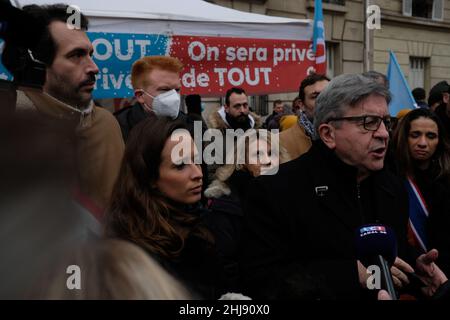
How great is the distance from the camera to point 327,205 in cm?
204

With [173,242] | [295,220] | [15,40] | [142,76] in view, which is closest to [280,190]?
[295,220]

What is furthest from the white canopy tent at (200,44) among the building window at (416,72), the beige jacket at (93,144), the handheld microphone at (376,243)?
the building window at (416,72)

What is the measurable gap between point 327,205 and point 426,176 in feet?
4.89

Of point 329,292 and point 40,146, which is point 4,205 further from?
point 329,292

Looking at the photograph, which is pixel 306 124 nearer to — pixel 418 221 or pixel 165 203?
pixel 418 221

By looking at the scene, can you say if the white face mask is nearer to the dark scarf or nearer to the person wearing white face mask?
the person wearing white face mask

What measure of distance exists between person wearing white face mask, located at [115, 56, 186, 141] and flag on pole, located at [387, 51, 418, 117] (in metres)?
3.29

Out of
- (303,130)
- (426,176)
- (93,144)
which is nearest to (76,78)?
(93,144)

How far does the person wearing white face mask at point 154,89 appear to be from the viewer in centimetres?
339

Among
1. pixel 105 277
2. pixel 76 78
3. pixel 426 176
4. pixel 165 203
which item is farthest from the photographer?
pixel 426 176

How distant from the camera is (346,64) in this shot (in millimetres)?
14961

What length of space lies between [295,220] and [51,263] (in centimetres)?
143

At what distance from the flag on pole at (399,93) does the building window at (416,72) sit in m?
11.3

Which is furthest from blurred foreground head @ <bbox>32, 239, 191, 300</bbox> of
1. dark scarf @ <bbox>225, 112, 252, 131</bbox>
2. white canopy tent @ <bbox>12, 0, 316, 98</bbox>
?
dark scarf @ <bbox>225, 112, 252, 131</bbox>
